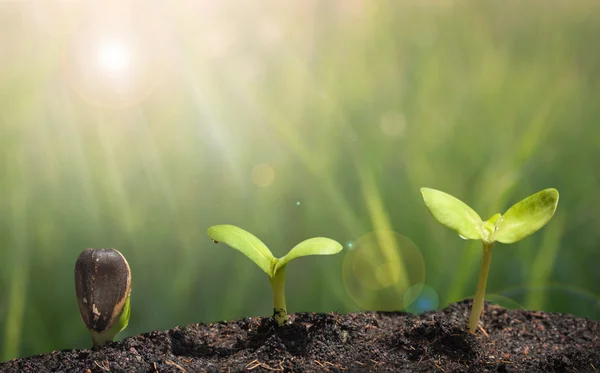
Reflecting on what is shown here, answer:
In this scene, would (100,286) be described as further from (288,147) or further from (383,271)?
(383,271)

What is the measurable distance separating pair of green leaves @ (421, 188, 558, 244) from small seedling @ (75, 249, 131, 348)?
62cm

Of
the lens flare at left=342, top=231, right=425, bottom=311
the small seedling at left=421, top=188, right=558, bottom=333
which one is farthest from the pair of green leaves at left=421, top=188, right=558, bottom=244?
the lens flare at left=342, top=231, right=425, bottom=311

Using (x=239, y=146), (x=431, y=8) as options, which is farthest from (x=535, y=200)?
(x=239, y=146)

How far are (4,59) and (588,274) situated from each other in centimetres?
146

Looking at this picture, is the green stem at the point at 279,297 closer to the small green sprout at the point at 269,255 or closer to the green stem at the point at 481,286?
the small green sprout at the point at 269,255

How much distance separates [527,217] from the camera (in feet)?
3.59

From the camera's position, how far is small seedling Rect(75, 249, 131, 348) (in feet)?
3.53

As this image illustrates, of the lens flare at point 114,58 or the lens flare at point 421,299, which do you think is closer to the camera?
the lens flare at point 114,58

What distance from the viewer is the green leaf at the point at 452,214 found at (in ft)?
3.44

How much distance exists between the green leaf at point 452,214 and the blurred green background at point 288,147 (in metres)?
0.28

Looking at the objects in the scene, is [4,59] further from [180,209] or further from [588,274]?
[588,274]

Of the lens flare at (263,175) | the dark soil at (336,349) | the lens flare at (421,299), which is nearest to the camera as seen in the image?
the dark soil at (336,349)

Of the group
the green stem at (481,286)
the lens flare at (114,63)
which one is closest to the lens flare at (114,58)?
the lens flare at (114,63)

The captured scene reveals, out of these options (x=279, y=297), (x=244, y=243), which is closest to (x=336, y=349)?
(x=279, y=297)
